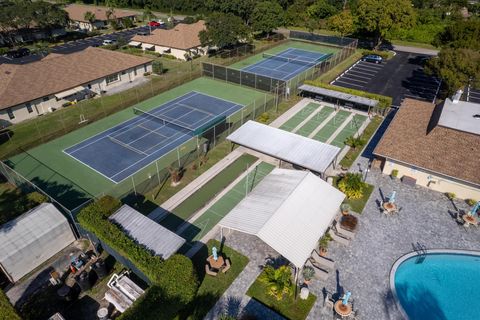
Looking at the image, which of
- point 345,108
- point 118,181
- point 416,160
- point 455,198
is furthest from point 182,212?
point 345,108

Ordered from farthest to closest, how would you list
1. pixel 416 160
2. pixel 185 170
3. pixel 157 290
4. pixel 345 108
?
1. pixel 345 108
2. pixel 185 170
3. pixel 416 160
4. pixel 157 290

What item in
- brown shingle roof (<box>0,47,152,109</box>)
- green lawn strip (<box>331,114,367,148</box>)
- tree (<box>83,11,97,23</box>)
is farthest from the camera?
tree (<box>83,11,97,23</box>)

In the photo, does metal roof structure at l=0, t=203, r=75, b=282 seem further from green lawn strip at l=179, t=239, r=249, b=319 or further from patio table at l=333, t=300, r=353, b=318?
patio table at l=333, t=300, r=353, b=318

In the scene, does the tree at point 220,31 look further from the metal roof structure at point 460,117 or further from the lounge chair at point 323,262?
the lounge chair at point 323,262

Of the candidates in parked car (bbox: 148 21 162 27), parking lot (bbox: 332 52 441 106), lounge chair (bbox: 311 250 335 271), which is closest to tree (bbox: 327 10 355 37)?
parking lot (bbox: 332 52 441 106)

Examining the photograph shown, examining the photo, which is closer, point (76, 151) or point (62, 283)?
point (62, 283)

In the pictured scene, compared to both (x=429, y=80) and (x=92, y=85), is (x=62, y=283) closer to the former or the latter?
(x=92, y=85)
